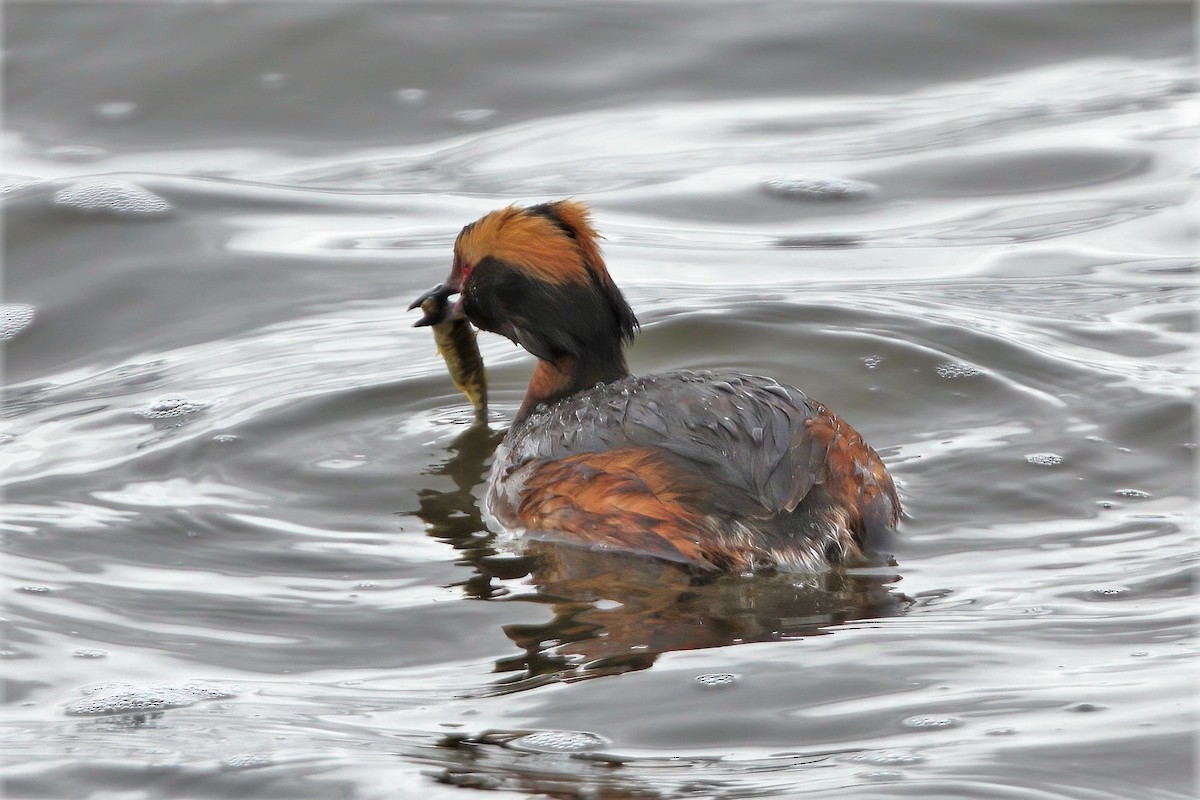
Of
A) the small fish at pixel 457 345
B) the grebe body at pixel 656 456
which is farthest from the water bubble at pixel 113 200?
the grebe body at pixel 656 456

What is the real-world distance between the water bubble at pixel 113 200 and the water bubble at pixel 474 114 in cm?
272

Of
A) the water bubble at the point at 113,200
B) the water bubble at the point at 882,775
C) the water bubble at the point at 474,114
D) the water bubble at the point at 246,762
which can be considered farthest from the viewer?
the water bubble at the point at 474,114

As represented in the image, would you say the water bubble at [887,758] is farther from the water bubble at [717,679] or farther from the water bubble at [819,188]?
the water bubble at [819,188]

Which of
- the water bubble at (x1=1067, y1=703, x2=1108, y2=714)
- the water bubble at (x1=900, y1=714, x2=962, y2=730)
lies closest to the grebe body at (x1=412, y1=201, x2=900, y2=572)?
the water bubble at (x1=900, y1=714, x2=962, y2=730)

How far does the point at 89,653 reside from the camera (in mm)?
5496

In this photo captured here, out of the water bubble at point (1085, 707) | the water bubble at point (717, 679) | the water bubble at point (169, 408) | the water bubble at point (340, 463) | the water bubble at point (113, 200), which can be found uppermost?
the water bubble at point (113, 200)

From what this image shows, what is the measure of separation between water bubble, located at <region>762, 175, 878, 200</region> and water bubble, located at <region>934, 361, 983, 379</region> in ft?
9.79

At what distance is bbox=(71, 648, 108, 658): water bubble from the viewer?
5.47 metres

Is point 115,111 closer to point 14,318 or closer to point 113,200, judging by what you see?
point 113,200

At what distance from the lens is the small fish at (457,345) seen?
24.4 feet

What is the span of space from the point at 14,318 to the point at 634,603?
16.7 ft

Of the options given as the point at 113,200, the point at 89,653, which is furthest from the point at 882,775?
the point at 113,200

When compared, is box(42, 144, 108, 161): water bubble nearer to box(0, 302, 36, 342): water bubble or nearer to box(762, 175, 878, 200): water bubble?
box(0, 302, 36, 342): water bubble

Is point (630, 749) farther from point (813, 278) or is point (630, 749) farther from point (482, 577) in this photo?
point (813, 278)
